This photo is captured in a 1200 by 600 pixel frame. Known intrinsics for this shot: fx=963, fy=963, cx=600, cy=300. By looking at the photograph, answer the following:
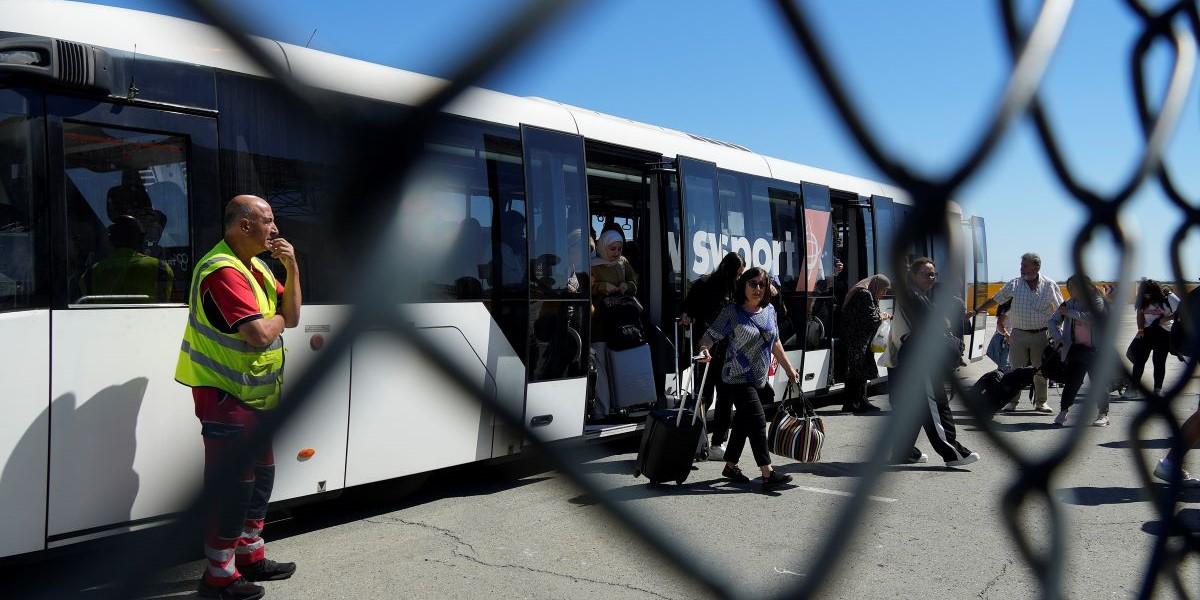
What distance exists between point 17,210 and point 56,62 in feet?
2.26

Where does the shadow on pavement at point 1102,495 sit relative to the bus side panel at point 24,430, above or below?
below

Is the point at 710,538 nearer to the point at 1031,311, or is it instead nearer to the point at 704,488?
the point at 704,488

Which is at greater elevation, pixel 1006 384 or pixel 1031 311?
pixel 1031 311

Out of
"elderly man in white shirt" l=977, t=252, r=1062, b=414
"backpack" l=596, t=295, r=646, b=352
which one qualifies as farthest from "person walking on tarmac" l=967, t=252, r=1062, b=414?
"backpack" l=596, t=295, r=646, b=352

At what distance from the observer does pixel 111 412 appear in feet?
15.1

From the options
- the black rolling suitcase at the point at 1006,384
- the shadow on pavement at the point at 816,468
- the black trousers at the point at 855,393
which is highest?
the black rolling suitcase at the point at 1006,384

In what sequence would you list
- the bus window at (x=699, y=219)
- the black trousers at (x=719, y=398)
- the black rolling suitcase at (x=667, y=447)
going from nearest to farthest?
the black rolling suitcase at (x=667, y=447)
the black trousers at (x=719, y=398)
the bus window at (x=699, y=219)

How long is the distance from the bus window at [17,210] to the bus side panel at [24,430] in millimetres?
117

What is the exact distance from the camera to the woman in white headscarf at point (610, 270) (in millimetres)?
8445

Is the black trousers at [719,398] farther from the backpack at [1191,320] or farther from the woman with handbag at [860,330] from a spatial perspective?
the backpack at [1191,320]

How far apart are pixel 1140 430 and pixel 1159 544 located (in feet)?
0.63

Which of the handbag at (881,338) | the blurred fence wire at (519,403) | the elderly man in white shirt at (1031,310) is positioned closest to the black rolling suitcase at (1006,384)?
the elderly man in white shirt at (1031,310)

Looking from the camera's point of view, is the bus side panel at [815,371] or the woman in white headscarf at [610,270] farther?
the bus side panel at [815,371]

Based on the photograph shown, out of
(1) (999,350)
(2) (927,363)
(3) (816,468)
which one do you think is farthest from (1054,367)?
(2) (927,363)
